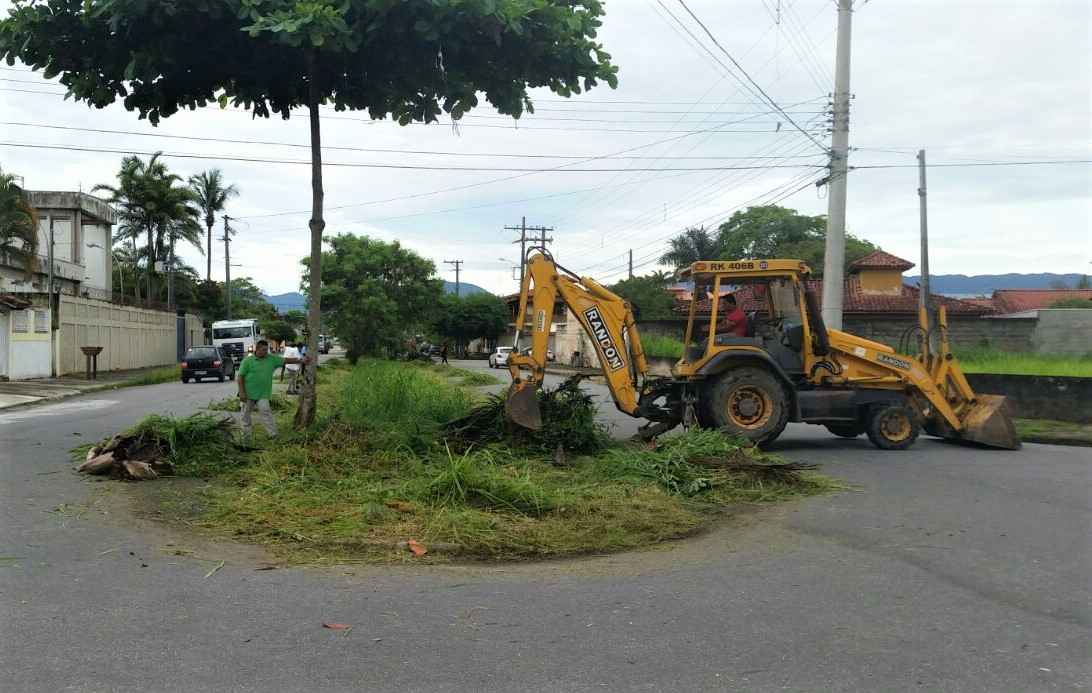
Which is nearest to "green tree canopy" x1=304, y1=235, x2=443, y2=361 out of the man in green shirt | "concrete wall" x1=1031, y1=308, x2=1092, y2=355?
"concrete wall" x1=1031, y1=308, x2=1092, y2=355

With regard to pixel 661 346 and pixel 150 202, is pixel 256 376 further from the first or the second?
pixel 150 202

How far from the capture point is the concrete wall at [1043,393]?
655 inches

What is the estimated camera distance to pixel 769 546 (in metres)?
7.01

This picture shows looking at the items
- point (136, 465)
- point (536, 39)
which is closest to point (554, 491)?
point (136, 465)

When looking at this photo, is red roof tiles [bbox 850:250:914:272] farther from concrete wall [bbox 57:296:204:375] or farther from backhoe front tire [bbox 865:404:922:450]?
concrete wall [bbox 57:296:204:375]

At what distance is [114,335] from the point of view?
38.9m

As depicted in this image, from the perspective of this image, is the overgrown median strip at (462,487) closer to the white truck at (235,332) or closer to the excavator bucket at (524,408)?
the excavator bucket at (524,408)

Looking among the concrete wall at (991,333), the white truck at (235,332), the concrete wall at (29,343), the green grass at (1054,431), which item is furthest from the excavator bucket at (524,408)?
the white truck at (235,332)

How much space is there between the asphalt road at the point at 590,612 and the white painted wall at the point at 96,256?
46.2 meters

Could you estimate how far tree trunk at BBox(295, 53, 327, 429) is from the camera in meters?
11.3

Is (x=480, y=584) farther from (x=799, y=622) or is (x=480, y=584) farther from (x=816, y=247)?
(x=816, y=247)

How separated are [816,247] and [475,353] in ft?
115

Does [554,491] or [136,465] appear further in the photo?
[136,465]

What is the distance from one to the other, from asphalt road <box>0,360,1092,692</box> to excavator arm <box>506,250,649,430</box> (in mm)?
4136
